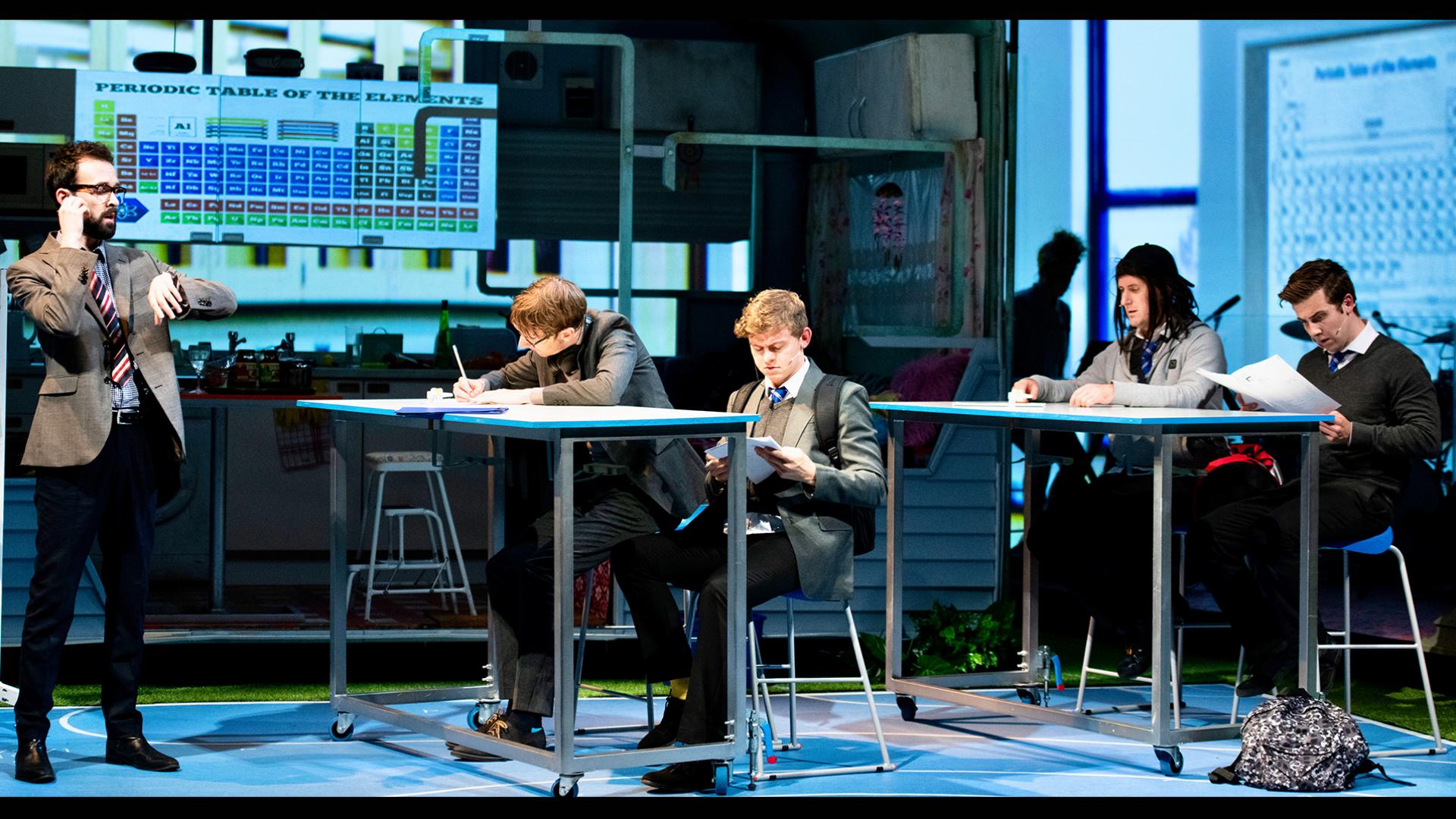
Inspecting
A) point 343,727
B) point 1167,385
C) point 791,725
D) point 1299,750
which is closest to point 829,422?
point 791,725

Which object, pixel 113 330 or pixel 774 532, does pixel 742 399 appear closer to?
pixel 774 532

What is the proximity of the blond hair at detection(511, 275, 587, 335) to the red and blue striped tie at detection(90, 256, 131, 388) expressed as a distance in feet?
3.30

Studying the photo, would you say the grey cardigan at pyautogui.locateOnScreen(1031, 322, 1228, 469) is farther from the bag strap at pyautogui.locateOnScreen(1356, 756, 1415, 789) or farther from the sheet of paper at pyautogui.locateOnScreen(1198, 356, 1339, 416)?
the bag strap at pyautogui.locateOnScreen(1356, 756, 1415, 789)

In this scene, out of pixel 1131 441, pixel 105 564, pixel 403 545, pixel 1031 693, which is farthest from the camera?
pixel 403 545

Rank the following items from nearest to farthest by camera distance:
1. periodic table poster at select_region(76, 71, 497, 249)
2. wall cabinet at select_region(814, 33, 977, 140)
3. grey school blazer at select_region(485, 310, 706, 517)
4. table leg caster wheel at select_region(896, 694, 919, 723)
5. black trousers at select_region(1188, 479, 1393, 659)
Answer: grey school blazer at select_region(485, 310, 706, 517) < black trousers at select_region(1188, 479, 1393, 659) < table leg caster wheel at select_region(896, 694, 919, 723) < wall cabinet at select_region(814, 33, 977, 140) < periodic table poster at select_region(76, 71, 497, 249)

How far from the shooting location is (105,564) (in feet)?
15.3

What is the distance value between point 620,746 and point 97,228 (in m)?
2.01

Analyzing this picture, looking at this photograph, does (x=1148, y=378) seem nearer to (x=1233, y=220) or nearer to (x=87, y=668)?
(x=87, y=668)

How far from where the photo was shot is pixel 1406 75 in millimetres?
9766

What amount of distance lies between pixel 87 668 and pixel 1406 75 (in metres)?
7.58

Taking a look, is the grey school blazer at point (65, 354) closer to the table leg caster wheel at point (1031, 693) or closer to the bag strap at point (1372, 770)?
the table leg caster wheel at point (1031, 693)

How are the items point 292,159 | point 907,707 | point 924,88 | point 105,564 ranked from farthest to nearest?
point 292,159 < point 924,88 < point 907,707 < point 105,564

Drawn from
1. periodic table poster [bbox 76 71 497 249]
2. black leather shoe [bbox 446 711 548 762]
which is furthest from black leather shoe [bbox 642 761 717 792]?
periodic table poster [bbox 76 71 497 249]

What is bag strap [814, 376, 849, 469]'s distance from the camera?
181 inches
